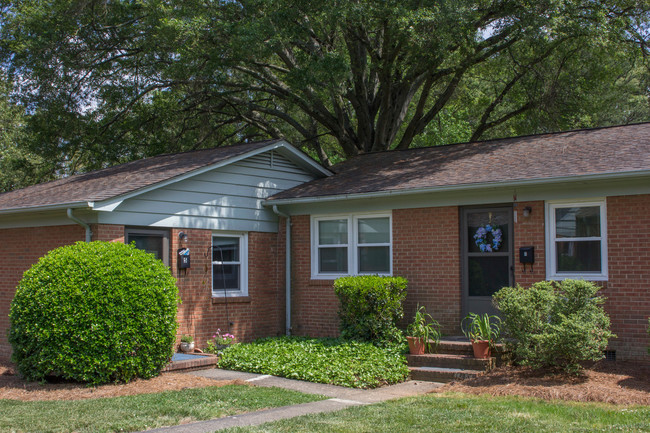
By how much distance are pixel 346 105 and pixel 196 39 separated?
906 centimetres

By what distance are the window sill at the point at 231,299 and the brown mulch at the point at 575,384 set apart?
17.0 ft

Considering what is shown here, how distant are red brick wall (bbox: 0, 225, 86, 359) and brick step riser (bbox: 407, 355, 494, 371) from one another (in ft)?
21.6

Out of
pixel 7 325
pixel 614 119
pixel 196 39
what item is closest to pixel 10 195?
pixel 7 325

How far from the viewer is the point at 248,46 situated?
15.0m

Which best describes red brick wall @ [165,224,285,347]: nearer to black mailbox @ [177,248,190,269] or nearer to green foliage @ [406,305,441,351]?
black mailbox @ [177,248,190,269]

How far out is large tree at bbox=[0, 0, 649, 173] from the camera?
15.0 m

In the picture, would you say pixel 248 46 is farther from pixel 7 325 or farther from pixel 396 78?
pixel 7 325

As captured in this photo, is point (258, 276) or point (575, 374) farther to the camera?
point (258, 276)

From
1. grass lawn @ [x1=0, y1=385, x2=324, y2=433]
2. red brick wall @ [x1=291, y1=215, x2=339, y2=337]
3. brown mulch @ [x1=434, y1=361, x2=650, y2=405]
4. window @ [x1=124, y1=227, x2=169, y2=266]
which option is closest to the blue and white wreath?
brown mulch @ [x1=434, y1=361, x2=650, y2=405]

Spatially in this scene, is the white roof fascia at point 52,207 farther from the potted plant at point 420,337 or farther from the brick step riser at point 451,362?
the brick step riser at point 451,362

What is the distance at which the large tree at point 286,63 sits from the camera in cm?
1505

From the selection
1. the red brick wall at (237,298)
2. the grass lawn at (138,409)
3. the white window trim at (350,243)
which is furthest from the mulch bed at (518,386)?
the white window trim at (350,243)

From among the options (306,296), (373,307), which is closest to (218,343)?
(306,296)

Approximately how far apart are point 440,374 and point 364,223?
4.05 meters
